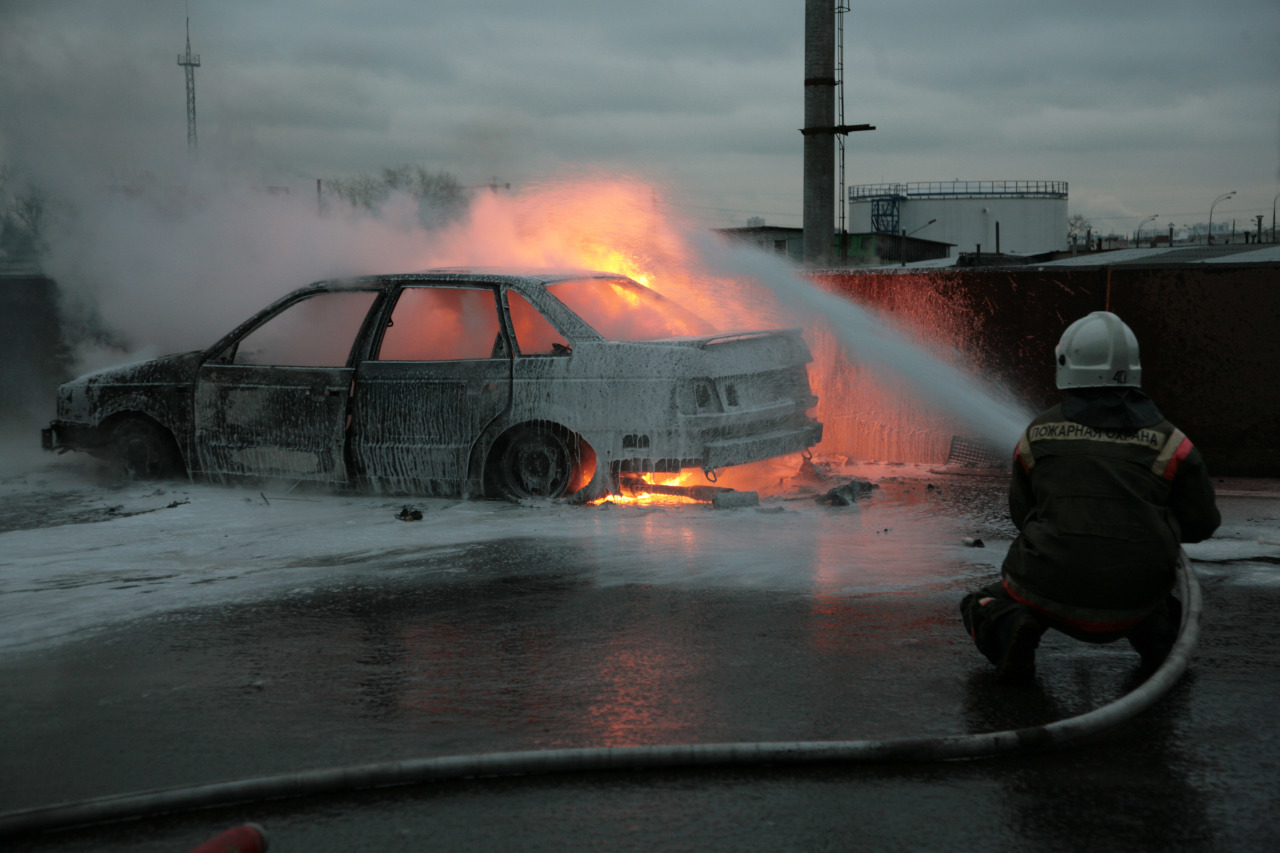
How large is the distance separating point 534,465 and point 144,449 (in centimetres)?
298

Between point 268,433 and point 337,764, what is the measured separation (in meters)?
4.83

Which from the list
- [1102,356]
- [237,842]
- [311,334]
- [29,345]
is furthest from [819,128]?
[237,842]

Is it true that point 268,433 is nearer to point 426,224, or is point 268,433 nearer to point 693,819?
point 426,224

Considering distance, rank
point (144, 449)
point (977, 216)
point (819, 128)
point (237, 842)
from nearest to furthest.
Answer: point (237, 842)
point (144, 449)
point (819, 128)
point (977, 216)

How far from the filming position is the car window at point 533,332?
7.31 m

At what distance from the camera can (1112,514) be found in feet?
11.9

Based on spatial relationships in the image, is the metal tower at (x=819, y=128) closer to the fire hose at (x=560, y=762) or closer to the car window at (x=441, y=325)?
the car window at (x=441, y=325)

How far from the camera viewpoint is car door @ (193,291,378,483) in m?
7.57

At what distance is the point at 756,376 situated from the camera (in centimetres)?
736

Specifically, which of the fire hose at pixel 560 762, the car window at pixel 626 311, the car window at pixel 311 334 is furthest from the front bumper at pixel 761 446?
the fire hose at pixel 560 762

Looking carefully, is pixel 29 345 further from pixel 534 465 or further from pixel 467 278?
pixel 534 465

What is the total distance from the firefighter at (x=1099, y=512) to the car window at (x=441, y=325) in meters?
4.55

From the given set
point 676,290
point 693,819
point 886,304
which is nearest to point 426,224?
point 676,290

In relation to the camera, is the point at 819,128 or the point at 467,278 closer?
the point at 467,278
